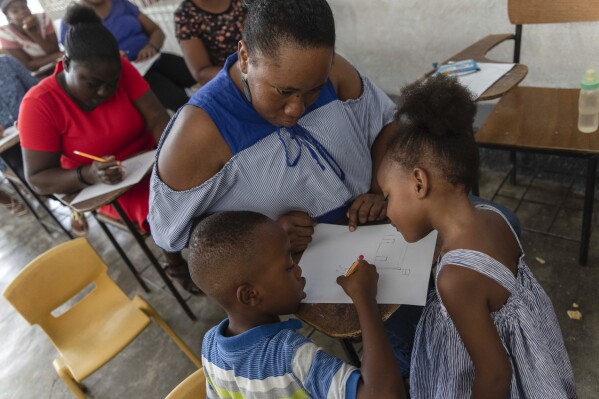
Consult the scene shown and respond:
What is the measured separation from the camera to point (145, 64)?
10.2 ft

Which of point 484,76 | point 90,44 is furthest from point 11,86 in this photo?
point 484,76

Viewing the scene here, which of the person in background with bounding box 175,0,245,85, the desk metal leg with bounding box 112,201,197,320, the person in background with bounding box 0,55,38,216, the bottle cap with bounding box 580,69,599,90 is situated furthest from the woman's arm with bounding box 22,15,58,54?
the bottle cap with bounding box 580,69,599,90


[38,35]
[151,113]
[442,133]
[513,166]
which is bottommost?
[513,166]

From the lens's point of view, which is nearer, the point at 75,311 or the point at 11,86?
the point at 75,311

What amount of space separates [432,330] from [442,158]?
0.48 meters

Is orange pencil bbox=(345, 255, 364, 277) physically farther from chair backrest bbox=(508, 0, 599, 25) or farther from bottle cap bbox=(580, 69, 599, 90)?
chair backrest bbox=(508, 0, 599, 25)

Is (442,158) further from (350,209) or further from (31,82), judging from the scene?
(31,82)

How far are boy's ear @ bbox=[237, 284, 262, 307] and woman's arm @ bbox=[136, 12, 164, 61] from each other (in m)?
2.78

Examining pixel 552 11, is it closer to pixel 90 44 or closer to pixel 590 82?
pixel 590 82

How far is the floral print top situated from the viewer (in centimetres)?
255

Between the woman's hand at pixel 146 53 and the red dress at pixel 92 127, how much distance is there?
109 centimetres

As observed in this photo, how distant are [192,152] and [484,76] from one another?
4.57 feet

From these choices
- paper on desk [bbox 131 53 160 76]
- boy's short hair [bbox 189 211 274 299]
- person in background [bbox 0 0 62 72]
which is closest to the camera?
boy's short hair [bbox 189 211 274 299]

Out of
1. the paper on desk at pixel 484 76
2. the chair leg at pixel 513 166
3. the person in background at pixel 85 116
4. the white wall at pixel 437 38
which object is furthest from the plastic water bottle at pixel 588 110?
the person in background at pixel 85 116
